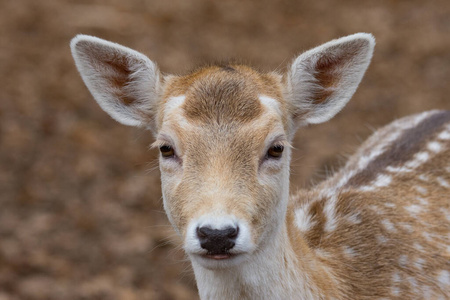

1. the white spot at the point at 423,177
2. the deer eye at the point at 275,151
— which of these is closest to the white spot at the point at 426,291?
the white spot at the point at 423,177

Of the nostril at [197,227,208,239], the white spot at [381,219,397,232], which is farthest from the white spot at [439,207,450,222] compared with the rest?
the nostril at [197,227,208,239]

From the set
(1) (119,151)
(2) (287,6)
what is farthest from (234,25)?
(1) (119,151)

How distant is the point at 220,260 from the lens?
3.57 meters

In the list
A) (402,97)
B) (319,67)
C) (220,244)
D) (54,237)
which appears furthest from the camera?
(402,97)

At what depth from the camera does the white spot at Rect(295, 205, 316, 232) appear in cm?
461

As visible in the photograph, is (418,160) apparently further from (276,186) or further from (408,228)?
(276,186)

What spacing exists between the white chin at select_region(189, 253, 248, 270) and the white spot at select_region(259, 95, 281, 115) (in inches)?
34.6

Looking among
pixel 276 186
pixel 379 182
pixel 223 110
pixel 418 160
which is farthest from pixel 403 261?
pixel 223 110

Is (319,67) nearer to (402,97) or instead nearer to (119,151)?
(119,151)

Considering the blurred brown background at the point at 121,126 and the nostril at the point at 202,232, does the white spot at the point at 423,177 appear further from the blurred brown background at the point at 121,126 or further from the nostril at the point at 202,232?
the nostril at the point at 202,232

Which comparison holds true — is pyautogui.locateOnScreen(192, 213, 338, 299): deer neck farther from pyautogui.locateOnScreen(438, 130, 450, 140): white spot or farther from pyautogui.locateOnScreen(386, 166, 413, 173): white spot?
pyautogui.locateOnScreen(438, 130, 450, 140): white spot

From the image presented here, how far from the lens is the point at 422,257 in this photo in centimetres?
450

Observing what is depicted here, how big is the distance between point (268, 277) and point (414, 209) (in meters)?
1.30

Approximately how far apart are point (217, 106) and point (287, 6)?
9673 millimetres
